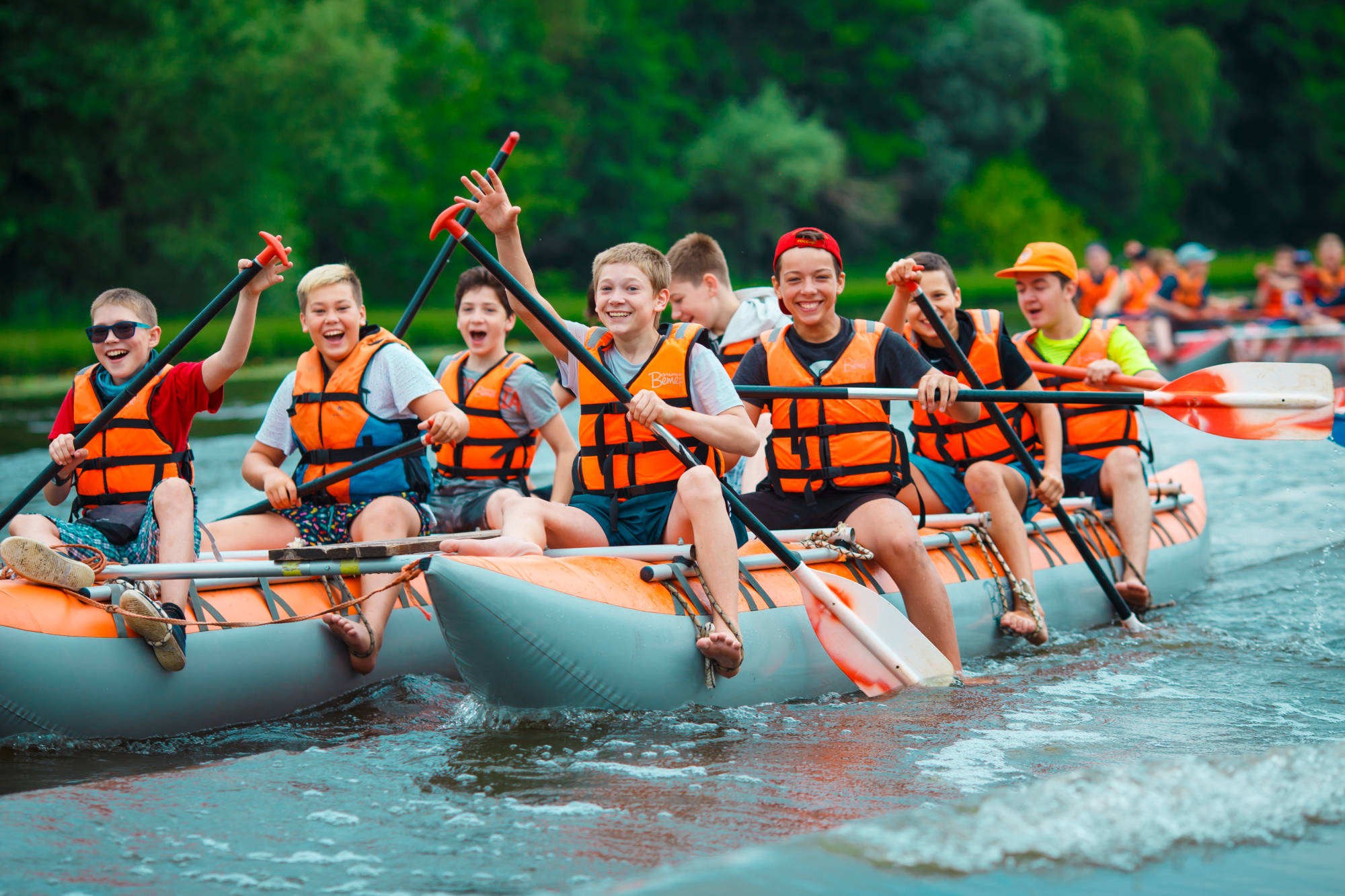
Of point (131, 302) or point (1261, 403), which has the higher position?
point (131, 302)

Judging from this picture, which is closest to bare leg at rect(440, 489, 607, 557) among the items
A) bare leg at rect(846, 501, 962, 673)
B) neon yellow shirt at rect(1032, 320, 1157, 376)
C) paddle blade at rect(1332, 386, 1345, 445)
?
bare leg at rect(846, 501, 962, 673)

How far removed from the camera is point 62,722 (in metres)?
3.68

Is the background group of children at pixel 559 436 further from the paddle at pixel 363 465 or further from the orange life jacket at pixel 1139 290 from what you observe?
the orange life jacket at pixel 1139 290

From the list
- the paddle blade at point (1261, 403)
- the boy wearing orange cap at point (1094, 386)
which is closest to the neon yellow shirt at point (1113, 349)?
the boy wearing orange cap at point (1094, 386)

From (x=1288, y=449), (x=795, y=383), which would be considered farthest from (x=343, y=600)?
(x=1288, y=449)

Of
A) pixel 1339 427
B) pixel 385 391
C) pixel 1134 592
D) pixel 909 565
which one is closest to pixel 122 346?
pixel 385 391

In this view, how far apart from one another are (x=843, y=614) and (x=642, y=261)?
1247 millimetres

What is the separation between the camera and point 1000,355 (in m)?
5.17

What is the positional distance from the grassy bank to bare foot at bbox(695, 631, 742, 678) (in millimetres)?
13240

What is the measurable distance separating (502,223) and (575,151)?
89.6 ft

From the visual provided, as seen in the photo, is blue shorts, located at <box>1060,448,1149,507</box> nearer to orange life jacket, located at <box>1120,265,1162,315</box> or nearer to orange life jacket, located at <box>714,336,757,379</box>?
orange life jacket, located at <box>714,336,757,379</box>

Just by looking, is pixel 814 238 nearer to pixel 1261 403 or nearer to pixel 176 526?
pixel 1261 403

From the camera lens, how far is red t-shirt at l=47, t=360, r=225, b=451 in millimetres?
4289

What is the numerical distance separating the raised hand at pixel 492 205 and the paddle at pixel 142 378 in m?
0.64
